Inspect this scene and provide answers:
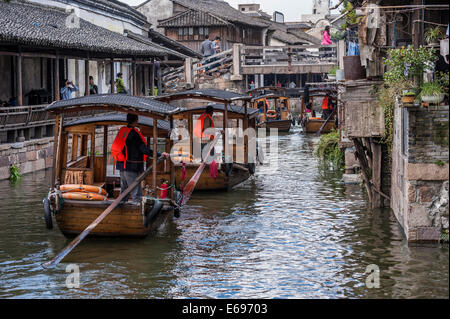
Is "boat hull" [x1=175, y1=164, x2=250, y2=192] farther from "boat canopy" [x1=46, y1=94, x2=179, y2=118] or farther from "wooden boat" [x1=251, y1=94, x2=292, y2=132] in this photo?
"wooden boat" [x1=251, y1=94, x2=292, y2=132]

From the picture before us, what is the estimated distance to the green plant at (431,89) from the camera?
32.2 feet

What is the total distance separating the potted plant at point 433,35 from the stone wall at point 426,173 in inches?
72.1

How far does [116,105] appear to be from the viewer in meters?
10.8

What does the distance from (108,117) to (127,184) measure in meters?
1.64

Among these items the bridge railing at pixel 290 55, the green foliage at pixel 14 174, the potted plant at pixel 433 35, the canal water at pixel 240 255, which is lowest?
the canal water at pixel 240 255

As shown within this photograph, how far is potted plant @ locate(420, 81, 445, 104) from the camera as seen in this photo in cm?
979

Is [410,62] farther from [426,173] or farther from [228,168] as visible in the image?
[228,168]

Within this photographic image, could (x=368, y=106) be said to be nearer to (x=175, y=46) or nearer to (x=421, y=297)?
(x=421, y=297)

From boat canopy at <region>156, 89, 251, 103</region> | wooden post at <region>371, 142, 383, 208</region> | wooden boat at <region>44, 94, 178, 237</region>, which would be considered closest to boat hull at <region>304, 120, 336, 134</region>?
boat canopy at <region>156, 89, 251, 103</region>

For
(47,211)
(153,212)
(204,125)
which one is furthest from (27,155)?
(153,212)

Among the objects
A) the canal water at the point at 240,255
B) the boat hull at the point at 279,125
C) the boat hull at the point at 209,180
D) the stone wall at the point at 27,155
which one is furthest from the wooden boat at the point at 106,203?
the boat hull at the point at 279,125

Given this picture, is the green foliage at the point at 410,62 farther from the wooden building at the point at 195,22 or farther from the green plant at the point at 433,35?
the wooden building at the point at 195,22

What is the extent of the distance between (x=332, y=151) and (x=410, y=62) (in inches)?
333

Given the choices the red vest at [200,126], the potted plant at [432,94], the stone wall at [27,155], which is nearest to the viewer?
the potted plant at [432,94]
